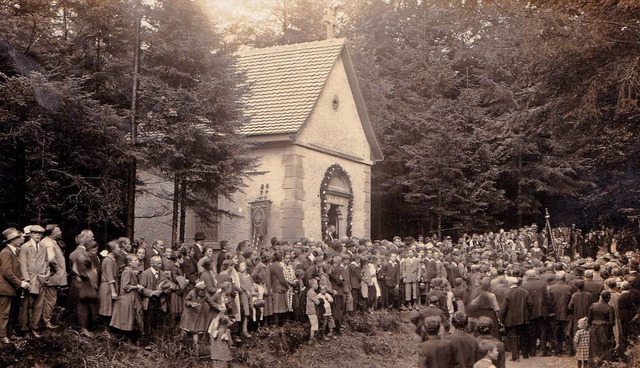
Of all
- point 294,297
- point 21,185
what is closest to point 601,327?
point 294,297

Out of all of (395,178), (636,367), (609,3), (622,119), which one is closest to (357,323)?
(636,367)

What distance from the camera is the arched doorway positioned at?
23.6 m

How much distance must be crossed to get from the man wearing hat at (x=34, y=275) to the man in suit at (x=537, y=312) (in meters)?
9.59

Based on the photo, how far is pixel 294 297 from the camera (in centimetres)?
1529

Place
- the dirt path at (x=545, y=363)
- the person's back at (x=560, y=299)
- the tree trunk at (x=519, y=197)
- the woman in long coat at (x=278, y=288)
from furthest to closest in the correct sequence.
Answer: the tree trunk at (x=519, y=197) → the person's back at (x=560, y=299) → the woman in long coat at (x=278, y=288) → the dirt path at (x=545, y=363)

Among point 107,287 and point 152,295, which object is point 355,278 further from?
point 107,287

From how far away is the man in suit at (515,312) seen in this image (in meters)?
14.7

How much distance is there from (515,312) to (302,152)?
993 cm

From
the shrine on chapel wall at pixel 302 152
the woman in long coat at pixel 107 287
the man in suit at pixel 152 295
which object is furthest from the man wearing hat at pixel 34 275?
the shrine on chapel wall at pixel 302 152

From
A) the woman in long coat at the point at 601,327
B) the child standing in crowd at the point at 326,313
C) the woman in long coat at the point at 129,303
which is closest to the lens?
the woman in long coat at the point at 129,303

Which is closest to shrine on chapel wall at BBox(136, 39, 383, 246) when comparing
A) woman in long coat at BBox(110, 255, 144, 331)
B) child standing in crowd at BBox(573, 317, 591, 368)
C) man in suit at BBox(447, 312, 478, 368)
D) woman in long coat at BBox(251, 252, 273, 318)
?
woman in long coat at BBox(251, 252, 273, 318)

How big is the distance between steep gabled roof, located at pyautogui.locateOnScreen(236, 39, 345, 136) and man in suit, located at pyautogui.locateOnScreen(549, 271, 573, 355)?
980 cm

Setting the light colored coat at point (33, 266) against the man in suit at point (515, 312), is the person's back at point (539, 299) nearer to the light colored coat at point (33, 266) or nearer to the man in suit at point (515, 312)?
the man in suit at point (515, 312)

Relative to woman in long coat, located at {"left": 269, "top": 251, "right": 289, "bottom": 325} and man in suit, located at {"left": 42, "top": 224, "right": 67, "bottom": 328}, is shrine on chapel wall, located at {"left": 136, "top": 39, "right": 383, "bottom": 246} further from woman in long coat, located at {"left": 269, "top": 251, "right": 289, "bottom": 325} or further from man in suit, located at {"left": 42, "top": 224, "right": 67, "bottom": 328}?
man in suit, located at {"left": 42, "top": 224, "right": 67, "bottom": 328}
